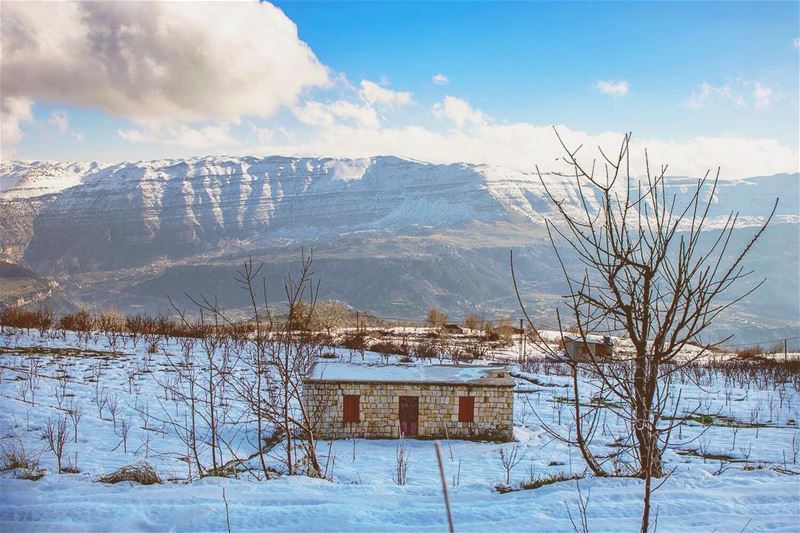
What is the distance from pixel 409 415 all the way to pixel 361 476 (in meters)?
5.33

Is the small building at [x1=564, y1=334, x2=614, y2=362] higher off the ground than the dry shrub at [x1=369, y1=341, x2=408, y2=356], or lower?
higher

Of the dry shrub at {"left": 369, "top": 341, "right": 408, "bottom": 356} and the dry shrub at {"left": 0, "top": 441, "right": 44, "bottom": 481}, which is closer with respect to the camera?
the dry shrub at {"left": 0, "top": 441, "right": 44, "bottom": 481}

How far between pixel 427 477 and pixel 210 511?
5.91m

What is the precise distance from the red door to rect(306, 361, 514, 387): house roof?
0.53 metres

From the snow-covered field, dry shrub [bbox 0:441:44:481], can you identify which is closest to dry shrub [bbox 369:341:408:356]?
the snow-covered field

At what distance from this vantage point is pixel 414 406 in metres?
15.4

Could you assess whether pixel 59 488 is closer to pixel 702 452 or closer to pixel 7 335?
pixel 702 452

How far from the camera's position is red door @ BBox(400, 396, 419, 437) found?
15344mm

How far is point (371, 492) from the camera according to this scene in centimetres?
601

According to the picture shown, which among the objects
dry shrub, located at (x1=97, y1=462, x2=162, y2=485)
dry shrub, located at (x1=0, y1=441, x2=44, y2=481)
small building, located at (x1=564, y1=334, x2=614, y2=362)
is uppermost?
small building, located at (x1=564, y1=334, x2=614, y2=362)

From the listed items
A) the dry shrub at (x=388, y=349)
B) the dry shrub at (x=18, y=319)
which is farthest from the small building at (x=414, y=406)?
the dry shrub at (x=18, y=319)

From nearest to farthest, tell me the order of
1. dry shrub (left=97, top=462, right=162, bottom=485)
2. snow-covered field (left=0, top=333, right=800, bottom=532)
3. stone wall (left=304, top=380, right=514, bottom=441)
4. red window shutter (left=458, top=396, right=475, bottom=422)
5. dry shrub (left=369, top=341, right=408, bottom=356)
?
snow-covered field (left=0, top=333, right=800, bottom=532) < dry shrub (left=97, top=462, right=162, bottom=485) < stone wall (left=304, top=380, right=514, bottom=441) < red window shutter (left=458, top=396, right=475, bottom=422) < dry shrub (left=369, top=341, right=408, bottom=356)

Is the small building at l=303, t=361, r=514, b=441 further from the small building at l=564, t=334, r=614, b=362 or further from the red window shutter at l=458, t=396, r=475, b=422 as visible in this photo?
the small building at l=564, t=334, r=614, b=362

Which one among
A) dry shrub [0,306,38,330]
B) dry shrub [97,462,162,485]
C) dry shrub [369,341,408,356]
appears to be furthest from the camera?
dry shrub [369,341,408,356]
